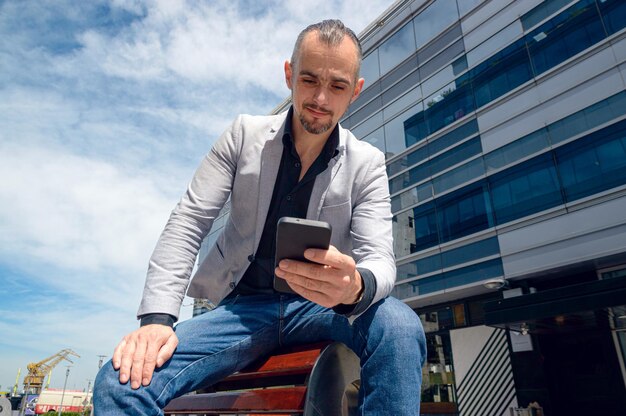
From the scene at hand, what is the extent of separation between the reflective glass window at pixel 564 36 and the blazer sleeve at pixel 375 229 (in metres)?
14.7

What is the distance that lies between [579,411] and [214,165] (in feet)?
46.9

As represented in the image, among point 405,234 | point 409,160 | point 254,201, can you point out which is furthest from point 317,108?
point 409,160

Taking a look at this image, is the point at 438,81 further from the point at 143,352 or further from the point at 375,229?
the point at 143,352

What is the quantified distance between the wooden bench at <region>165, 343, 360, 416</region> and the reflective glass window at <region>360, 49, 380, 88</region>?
69.6 feet

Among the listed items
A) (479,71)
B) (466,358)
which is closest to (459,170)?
(479,71)

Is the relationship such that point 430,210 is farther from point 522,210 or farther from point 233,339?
point 233,339

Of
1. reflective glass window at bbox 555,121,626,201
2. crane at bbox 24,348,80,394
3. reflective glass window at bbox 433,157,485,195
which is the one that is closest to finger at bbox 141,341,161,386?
reflective glass window at bbox 555,121,626,201

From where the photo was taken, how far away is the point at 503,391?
13266mm

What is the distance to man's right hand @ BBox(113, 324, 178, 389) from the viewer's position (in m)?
1.34

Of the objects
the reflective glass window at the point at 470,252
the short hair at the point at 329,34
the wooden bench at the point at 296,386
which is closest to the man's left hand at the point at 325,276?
the wooden bench at the point at 296,386

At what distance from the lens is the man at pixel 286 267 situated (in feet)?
4.49

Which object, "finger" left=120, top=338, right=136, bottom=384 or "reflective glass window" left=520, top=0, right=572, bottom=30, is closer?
"finger" left=120, top=338, right=136, bottom=384

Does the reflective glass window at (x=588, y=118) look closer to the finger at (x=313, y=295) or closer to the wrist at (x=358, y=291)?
the wrist at (x=358, y=291)

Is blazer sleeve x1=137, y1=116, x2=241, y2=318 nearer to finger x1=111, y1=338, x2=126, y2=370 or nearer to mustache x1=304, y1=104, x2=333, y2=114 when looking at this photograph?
finger x1=111, y1=338, x2=126, y2=370
